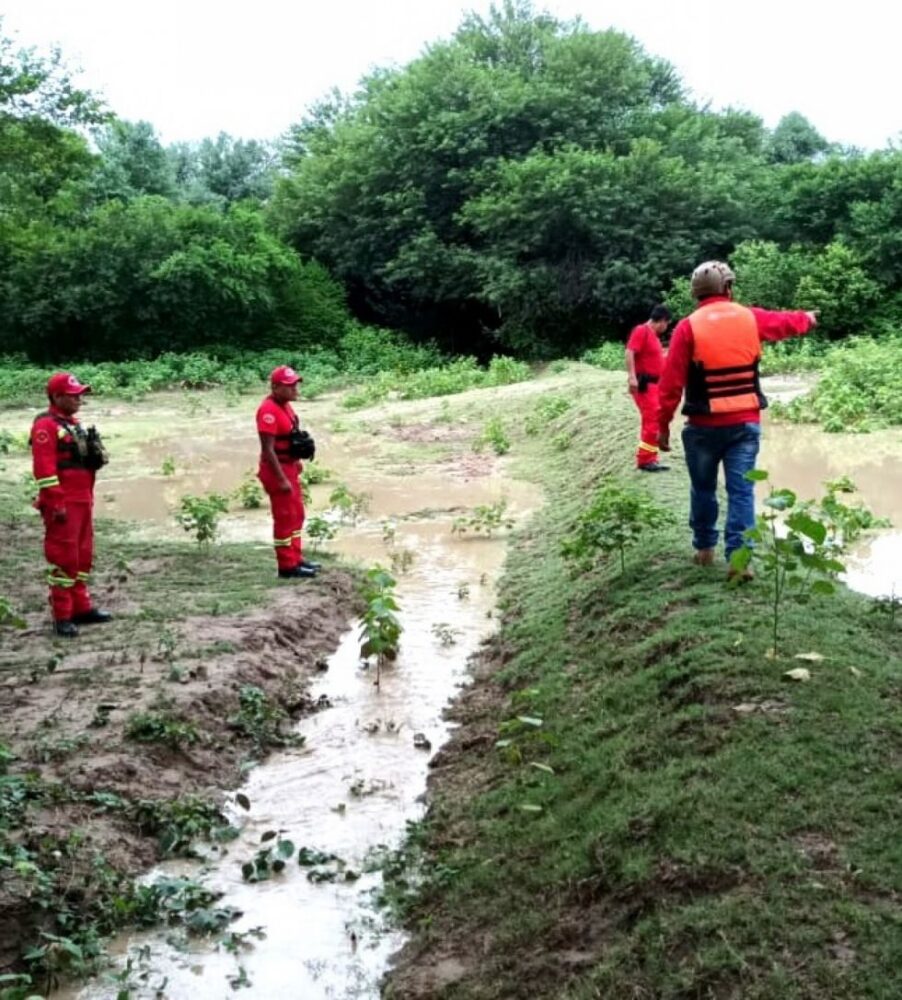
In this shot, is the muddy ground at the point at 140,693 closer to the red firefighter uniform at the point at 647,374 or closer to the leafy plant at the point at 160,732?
the leafy plant at the point at 160,732

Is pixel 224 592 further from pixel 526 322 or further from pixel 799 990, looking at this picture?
pixel 526 322

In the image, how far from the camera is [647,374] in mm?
11258

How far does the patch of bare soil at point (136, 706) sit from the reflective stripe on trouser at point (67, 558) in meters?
0.23

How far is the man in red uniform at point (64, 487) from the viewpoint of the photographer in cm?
762

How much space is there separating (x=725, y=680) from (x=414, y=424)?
15.3 m

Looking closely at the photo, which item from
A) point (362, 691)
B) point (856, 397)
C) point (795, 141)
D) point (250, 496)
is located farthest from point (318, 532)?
point (795, 141)

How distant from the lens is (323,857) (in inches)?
196

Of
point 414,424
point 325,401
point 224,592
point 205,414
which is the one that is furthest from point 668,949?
point 325,401

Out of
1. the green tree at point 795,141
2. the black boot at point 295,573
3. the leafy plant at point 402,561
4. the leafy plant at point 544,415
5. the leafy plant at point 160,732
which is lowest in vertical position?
the leafy plant at point 402,561

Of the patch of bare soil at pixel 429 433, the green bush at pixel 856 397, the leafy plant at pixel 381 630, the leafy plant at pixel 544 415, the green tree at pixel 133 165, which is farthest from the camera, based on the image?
the green tree at pixel 133 165

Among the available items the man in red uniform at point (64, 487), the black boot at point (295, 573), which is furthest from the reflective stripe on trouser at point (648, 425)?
the man in red uniform at point (64, 487)

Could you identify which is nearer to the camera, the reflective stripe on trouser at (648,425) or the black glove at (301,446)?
the black glove at (301,446)

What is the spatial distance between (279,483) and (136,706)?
2.93 meters

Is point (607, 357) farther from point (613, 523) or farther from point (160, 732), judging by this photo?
point (160, 732)
